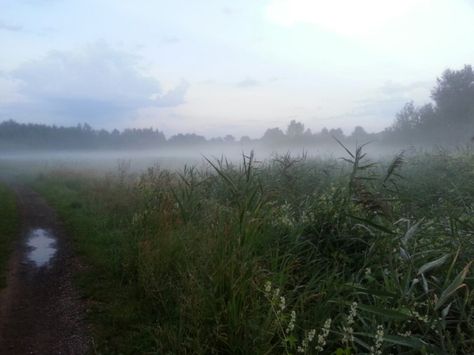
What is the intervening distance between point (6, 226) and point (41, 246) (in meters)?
2.18

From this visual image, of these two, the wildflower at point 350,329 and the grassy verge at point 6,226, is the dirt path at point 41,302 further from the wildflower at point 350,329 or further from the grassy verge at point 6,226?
the wildflower at point 350,329

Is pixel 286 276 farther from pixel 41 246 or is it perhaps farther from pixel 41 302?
pixel 41 246

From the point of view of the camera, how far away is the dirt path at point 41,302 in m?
4.41

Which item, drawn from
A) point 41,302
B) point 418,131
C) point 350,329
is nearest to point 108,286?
point 41,302

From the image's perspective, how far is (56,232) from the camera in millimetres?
9156

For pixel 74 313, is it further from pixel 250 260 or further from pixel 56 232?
pixel 56 232

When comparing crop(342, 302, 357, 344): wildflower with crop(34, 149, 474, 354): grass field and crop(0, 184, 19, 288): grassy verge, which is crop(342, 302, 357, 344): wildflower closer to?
crop(34, 149, 474, 354): grass field

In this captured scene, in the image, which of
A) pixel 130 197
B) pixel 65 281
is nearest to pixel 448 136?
pixel 130 197

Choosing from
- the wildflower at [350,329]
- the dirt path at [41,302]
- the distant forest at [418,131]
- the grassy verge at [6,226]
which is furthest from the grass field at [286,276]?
the distant forest at [418,131]

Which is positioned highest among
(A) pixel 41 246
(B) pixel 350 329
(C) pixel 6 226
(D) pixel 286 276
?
(B) pixel 350 329

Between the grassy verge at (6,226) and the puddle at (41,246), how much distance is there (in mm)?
403

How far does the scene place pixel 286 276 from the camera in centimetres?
407

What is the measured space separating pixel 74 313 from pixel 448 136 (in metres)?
51.8

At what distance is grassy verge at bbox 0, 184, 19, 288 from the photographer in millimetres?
6952
